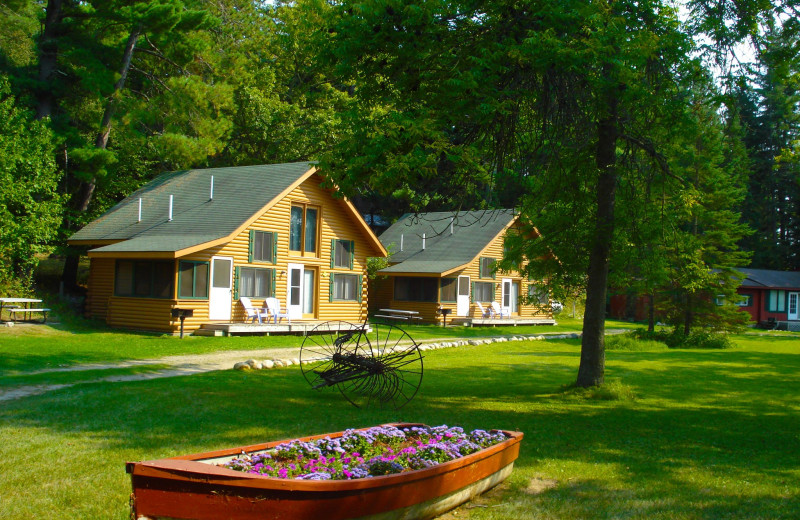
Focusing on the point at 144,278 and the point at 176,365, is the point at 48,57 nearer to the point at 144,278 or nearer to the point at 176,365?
the point at 144,278

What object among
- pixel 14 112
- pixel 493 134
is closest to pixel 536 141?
pixel 493 134

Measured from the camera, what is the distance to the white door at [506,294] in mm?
37219

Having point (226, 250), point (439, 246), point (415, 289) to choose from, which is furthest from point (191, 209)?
point (439, 246)

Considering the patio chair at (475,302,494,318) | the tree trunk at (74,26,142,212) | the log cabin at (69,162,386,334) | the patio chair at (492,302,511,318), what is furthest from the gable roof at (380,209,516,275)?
the tree trunk at (74,26,142,212)

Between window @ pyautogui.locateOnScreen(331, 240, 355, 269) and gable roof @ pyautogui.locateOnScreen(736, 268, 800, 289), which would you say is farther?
gable roof @ pyautogui.locateOnScreen(736, 268, 800, 289)

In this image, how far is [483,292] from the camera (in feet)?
119

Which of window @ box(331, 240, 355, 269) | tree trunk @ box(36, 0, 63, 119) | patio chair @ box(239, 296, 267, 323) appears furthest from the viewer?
tree trunk @ box(36, 0, 63, 119)

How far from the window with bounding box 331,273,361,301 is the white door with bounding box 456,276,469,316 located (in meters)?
6.88

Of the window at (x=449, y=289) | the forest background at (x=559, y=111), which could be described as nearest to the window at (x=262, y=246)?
the window at (x=449, y=289)

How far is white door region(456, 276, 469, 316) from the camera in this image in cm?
3447

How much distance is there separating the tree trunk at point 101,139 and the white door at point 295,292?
9763 millimetres

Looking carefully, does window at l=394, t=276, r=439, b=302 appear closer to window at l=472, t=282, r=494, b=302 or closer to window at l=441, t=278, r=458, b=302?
window at l=441, t=278, r=458, b=302

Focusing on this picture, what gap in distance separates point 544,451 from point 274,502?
441 cm

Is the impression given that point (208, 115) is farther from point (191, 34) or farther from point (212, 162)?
point (212, 162)
